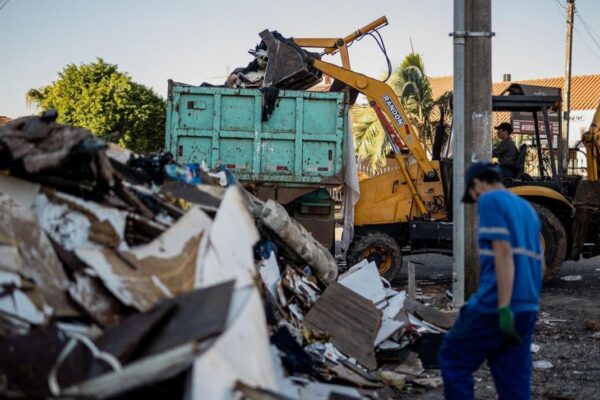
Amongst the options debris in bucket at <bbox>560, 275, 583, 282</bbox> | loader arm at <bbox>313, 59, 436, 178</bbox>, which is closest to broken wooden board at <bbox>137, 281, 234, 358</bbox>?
loader arm at <bbox>313, 59, 436, 178</bbox>

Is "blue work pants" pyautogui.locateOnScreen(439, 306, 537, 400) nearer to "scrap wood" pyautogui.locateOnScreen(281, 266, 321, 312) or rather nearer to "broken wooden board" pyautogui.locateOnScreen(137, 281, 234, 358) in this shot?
"broken wooden board" pyautogui.locateOnScreen(137, 281, 234, 358)

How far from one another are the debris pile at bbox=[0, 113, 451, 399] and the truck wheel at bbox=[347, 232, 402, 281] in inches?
142

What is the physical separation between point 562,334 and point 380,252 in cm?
319

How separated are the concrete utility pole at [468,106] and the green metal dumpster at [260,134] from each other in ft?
7.83

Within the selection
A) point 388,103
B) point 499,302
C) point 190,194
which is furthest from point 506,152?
point 499,302

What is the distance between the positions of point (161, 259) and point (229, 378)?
1.18 metres

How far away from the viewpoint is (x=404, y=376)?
6.03 metres

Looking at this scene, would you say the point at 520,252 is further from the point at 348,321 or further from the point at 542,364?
the point at 542,364

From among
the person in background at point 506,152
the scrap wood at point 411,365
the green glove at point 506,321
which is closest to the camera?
the green glove at point 506,321

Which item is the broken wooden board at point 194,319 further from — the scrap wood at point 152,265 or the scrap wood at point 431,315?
the scrap wood at point 431,315

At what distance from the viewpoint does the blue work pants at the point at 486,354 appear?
14.3 feet

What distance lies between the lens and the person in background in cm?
1038

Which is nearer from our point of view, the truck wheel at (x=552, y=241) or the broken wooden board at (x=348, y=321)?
the broken wooden board at (x=348, y=321)

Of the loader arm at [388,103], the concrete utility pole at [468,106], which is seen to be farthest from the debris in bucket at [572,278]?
the concrete utility pole at [468,106]
